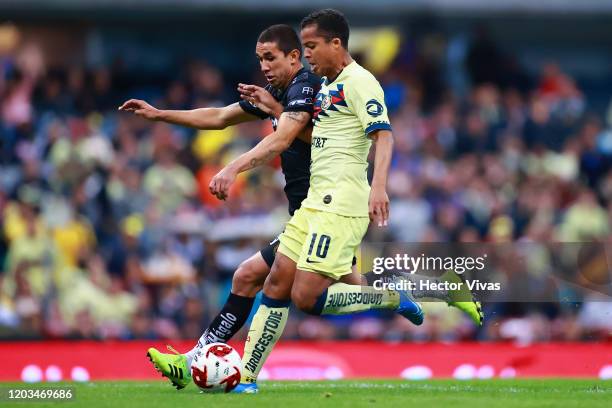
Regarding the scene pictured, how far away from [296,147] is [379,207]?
1.19 m

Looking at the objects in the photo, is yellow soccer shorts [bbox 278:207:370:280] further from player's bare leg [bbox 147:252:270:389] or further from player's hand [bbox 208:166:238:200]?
player's hand [bbox 208:166:238:200]

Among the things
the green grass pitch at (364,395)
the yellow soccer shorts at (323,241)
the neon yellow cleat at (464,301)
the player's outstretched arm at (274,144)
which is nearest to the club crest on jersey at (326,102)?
the player's outstretched arm at (274,144)

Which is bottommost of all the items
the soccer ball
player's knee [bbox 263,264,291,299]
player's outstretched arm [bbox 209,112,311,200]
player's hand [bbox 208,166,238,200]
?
the soccer ball

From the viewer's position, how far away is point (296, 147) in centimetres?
891

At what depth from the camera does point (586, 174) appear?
16625 mm

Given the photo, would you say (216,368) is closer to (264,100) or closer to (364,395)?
(364,395)

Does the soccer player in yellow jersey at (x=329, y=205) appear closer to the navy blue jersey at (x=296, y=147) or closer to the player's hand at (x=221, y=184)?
the navy blue jersey at (x=296, y=147)

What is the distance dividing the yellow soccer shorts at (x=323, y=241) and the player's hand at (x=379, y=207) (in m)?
0.48

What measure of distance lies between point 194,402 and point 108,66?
11.9 metres

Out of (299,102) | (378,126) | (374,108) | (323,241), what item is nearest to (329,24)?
(299,102)

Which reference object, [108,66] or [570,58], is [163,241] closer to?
[108,66]

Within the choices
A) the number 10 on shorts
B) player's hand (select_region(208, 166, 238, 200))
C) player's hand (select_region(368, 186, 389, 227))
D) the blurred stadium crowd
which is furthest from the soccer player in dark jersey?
the blurred stadium crowd

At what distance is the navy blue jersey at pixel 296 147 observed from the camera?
8.58 metres

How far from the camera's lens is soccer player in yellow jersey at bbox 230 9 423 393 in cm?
832
